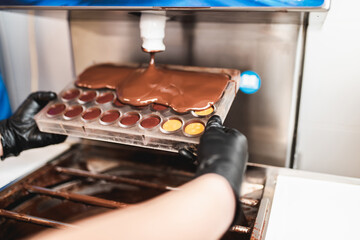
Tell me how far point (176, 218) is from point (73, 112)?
621mm

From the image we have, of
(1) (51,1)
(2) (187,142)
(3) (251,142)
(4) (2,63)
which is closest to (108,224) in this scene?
(2) (187,142)

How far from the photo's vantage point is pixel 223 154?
794 millimetres

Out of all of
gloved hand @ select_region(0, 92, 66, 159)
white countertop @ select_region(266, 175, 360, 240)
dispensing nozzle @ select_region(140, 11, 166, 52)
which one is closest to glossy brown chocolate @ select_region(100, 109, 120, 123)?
dispensing nozzle @ select_region(140, 11, 166, 52)

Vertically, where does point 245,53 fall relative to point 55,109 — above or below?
above

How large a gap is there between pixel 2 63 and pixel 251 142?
1.33 m

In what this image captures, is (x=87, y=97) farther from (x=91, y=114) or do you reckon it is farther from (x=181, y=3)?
(x=181, y=3)

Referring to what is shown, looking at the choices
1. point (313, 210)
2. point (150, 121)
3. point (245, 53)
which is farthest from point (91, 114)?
point (313, 210)

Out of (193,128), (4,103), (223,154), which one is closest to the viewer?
(223,154)

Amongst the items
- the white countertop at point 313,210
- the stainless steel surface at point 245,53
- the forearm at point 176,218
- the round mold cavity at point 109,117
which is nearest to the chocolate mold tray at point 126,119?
the round mold cavity at point 109,117

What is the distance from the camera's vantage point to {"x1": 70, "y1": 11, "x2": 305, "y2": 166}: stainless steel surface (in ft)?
3.76

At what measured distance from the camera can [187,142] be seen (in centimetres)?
93

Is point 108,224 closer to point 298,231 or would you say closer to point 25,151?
point 298,231

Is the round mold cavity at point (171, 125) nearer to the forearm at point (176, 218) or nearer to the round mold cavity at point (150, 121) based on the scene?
the round mold cavity at point (150, 121)

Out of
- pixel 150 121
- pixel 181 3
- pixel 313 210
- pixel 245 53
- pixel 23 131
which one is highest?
pixel 181 3
